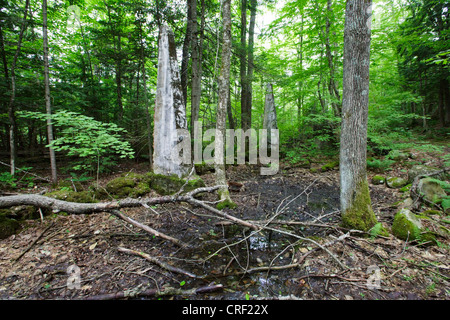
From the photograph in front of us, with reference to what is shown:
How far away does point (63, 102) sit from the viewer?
8461mm

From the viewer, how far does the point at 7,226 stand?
123 inches

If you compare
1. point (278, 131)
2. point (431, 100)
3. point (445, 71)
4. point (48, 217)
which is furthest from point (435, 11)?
point (48, 217)

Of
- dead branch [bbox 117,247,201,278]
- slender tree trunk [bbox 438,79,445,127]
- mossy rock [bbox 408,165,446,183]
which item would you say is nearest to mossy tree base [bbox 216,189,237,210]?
dead branch [bbox 117,247,201,278]

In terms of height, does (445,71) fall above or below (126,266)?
above

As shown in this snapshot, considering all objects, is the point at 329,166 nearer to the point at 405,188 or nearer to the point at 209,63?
the point at 405,188

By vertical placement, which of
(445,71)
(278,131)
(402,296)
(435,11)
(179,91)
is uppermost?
(435,11)

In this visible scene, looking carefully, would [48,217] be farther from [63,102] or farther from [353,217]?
[63,102]

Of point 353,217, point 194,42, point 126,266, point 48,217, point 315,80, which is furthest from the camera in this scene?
point 315,80

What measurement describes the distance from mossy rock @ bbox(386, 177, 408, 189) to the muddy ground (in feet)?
8.23

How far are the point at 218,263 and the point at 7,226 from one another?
148 inches

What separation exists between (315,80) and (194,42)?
5.75 metres

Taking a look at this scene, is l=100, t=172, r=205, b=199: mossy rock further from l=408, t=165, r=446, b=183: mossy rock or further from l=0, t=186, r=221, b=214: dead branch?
l=408, t=165, r=446, b=183: mossy rock

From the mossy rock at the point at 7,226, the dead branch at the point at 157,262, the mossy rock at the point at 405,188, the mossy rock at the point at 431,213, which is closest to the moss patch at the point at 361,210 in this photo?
the mossy rock at the point at 431,213

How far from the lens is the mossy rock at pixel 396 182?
5.52m
